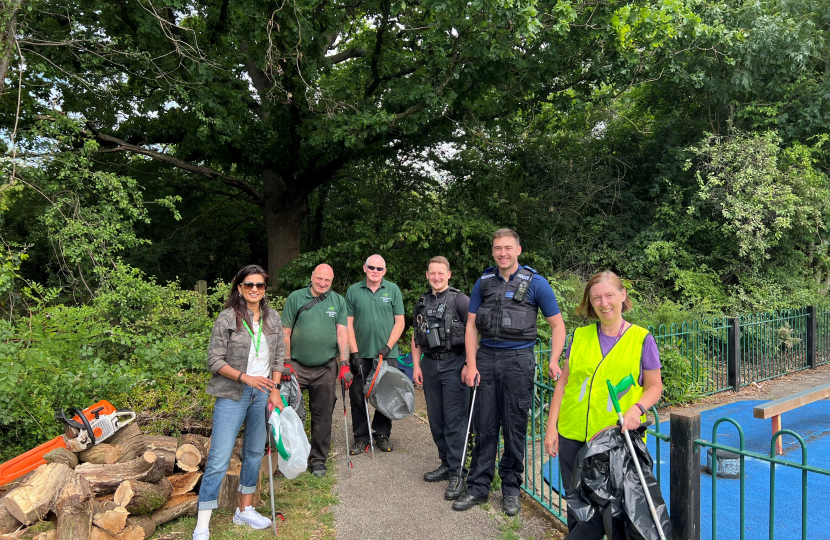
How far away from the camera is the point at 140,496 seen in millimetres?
3467

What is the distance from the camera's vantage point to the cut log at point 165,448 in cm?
388

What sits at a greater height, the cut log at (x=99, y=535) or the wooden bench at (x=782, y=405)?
the wooden bench at (x=782, y=405)

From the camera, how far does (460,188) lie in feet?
37.8

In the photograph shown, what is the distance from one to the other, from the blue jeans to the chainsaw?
1197 mm

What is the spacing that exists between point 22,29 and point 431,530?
813 centimetres

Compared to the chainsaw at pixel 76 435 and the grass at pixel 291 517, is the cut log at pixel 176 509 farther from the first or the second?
the chainsaw at pixel 76 435

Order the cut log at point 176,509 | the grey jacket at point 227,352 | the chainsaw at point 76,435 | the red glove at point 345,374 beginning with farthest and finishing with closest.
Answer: the red glove at point 345,374
the chainsaw at point 76,435
the cut log at point 176,509
the grey jacket at point 227,352

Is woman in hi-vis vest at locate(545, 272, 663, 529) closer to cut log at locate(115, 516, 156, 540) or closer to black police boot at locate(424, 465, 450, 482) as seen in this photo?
black police boot at locate(424, 465, 450, 482)

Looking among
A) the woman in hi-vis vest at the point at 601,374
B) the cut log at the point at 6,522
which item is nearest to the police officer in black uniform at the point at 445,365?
the woman in hi-vis vest at the point at 601,374

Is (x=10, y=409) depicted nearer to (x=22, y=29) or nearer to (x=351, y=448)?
(x=351, y=448)

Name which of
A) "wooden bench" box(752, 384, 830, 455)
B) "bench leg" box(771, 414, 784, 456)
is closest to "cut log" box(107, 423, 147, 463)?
"wooden bench" box(752, 384, 830, 455)

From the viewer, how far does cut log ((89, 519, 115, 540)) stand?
3194mm

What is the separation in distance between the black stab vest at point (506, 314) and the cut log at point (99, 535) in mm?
2754

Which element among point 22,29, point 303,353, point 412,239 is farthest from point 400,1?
point 303,353
